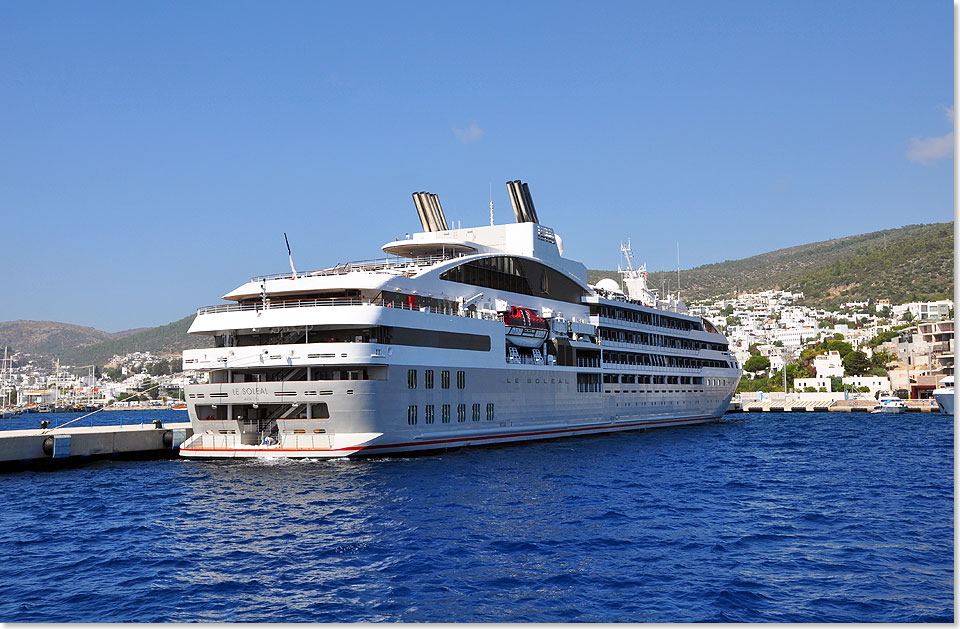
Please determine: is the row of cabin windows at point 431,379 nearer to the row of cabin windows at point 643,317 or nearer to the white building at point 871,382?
the row of cabin windows at point 643,317

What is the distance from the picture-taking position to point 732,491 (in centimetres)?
2606

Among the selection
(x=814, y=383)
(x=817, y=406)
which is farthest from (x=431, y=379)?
(x=814, y=383)

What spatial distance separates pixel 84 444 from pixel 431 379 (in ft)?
51.0

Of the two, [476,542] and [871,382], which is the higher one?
[871,382]

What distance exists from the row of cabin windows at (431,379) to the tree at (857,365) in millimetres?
105695

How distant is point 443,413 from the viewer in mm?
34531

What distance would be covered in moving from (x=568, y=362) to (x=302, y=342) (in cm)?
1765

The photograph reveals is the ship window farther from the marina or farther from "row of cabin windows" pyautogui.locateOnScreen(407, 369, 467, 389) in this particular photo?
the marina

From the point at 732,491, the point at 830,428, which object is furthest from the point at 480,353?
the point at 830,428

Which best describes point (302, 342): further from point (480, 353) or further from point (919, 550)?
point (919, 550)

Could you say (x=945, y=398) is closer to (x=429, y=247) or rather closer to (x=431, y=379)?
(x=429, y=247)

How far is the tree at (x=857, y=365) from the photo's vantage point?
123 metres

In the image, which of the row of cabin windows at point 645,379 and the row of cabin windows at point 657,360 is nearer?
the row of cabin windows at point 645,379

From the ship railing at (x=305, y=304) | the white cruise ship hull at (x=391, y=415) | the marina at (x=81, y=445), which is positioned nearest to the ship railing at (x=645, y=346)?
the white cruise ship hull at (x=391, y=415)
